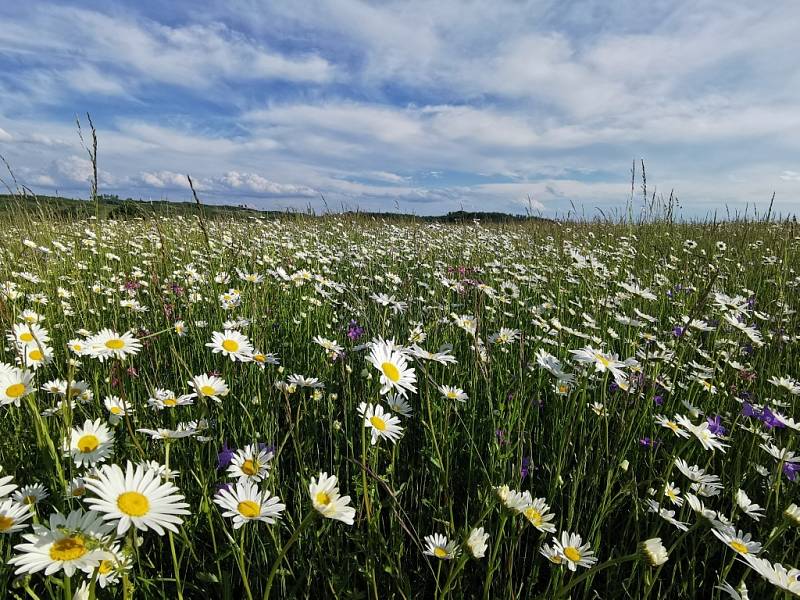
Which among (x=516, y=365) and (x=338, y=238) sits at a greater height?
(x=338, y=238)

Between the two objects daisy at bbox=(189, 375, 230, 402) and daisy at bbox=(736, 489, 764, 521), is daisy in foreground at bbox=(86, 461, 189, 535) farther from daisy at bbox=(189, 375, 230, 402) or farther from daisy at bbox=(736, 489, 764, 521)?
daisy at bbox=(736, 489, 764, 521)

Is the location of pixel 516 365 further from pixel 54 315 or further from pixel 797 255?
pixel 797 255

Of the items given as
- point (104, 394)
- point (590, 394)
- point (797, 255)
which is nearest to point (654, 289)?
point (590, 394)

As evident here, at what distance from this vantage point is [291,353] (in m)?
2.77

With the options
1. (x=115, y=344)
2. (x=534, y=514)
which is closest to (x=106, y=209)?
(x=115, y=344)

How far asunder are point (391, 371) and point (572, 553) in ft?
2.33

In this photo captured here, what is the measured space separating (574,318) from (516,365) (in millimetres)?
1260

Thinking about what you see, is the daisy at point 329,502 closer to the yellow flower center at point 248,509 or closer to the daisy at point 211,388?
the yellow flower center at point 248,509

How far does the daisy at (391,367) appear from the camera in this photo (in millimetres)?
1274

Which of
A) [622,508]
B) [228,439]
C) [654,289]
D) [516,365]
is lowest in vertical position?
[622,508]

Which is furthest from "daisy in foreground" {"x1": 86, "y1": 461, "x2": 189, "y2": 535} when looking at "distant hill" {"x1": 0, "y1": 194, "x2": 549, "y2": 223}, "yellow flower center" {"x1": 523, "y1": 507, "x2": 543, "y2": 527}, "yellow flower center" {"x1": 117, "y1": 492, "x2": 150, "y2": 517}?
"distant hill" {"x1": 0, "y1": 194, "x2": 549, "y2": 223}

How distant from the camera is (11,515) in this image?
899 mm

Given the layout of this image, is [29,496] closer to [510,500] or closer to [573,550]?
[510,500]

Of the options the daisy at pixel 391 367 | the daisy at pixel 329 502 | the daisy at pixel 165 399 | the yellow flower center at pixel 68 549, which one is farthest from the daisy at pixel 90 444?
the daisy at pixel 391 367
